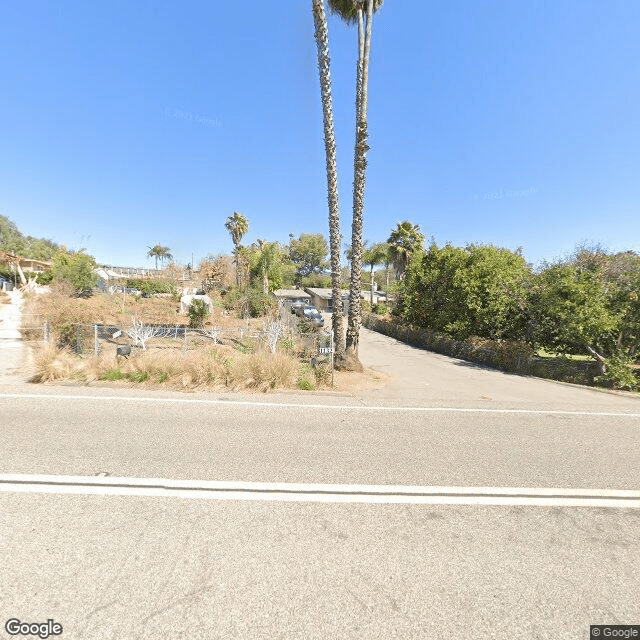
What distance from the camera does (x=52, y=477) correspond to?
329cm

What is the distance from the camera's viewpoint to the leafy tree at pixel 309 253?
7025 centimetres

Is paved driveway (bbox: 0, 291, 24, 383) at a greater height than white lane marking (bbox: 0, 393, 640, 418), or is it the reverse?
paved driveway (bbox: 0, 291, 24, 383)

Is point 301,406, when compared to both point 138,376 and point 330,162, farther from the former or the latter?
point 330,162

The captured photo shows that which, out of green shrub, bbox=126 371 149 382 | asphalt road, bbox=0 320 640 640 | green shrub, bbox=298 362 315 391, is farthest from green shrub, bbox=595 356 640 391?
green shrub, bbox=126 371 149 382

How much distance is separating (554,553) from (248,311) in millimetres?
23655

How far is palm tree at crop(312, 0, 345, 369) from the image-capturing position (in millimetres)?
8982

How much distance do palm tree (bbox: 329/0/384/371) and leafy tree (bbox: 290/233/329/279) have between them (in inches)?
2359

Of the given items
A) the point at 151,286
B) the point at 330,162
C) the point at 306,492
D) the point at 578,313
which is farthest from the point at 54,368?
the point at 151,286

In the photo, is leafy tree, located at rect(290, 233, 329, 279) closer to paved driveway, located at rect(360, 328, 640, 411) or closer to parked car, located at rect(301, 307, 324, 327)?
parked car, located at rect(301, 307, 324, 327)

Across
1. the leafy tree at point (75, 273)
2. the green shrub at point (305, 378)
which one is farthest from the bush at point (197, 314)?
the green shrub at point (305, 378)

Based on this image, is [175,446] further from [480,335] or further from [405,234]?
[405,234]

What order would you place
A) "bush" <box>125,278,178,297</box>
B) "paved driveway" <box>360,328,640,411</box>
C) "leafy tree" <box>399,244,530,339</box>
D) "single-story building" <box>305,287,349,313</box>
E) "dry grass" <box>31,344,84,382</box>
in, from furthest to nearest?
"single-story building" <box>305,287,349,313</box>
"bush" <box>125,278,178,297</box>
"leafy tree" <box>399,244,530,339</box>
"paved driveway" <box>360,328,640,411</box>
"dry grass" <box>31,344,84,382</box>

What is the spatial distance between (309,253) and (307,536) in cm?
7013

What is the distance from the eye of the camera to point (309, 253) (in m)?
70.6
